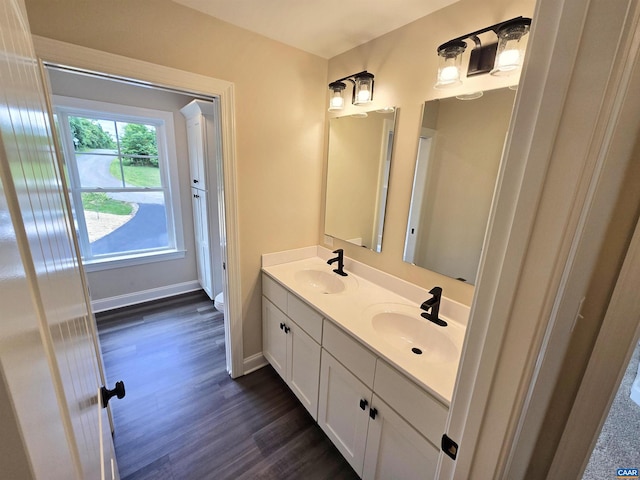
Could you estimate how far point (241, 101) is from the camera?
1658 mm

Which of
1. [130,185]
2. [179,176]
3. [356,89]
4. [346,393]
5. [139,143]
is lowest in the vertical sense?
[346,393]

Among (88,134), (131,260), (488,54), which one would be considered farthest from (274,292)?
(88,134)

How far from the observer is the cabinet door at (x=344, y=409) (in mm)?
1255

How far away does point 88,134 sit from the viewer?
8.56ft

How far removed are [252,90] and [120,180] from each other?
213 centimetres

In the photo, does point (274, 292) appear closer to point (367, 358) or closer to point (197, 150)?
point (367, 358)

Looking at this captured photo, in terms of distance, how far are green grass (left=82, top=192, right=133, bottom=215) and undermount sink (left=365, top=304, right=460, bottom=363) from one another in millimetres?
2980

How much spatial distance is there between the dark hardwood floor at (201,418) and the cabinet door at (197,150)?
5.31ft

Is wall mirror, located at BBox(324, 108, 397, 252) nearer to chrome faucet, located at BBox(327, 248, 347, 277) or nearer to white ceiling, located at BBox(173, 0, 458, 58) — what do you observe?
chrome faucet, located at BBox(327, 248, 347, 277)

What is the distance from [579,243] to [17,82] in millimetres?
921

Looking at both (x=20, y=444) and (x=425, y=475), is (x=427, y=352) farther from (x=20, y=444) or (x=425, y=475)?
(x=20, y=444)

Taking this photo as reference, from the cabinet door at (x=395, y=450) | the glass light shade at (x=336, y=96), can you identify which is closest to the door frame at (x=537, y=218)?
the cabinet door at (x=395, y=450)

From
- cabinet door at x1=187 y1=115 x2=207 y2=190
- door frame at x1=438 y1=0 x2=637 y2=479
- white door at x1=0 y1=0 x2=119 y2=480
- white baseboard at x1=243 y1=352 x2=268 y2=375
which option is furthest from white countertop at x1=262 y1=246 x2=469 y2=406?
cabinet door at x1=187 y1=115 x2=207 y2=190

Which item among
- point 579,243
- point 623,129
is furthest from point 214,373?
point 623,129
